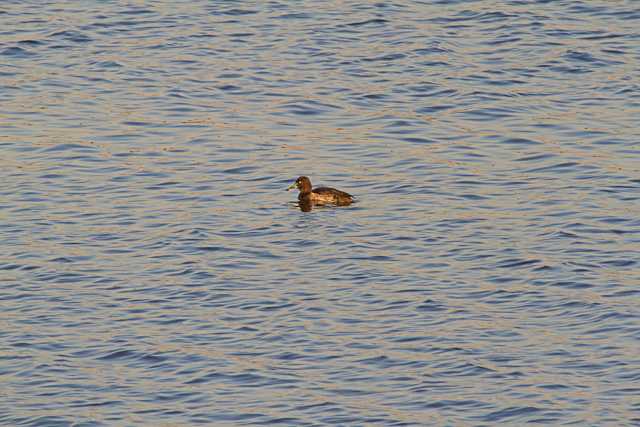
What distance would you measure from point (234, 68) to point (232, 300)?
14247 mm

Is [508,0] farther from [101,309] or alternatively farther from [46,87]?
[101,309]

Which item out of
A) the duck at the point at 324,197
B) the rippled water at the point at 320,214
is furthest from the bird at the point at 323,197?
the rippled water at the point at 320,214

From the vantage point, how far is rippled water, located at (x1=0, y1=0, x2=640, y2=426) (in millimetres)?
17609

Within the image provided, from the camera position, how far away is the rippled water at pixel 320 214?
57.8 ft

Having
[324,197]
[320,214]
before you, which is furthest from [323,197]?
[320,214]

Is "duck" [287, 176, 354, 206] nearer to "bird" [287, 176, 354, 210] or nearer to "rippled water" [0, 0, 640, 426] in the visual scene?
"bird" [287, 176, 354, 210]

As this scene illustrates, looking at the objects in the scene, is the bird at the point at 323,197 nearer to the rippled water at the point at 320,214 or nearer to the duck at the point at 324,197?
the duck at the point at 324,197

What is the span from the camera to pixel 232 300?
2062cm

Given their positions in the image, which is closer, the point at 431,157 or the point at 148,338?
the point at 148,338

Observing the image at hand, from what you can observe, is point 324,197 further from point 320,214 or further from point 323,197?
point 320,214

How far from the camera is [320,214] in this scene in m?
25.4

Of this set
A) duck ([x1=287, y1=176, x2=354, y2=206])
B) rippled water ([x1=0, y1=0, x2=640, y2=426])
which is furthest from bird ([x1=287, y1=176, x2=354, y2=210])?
rippled water ([x1=0, y1=0, x2=640, y2=426])

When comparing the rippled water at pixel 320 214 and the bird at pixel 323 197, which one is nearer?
the rippled water at pixel 320 214

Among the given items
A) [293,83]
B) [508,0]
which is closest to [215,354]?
[293,83]
